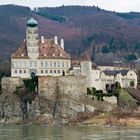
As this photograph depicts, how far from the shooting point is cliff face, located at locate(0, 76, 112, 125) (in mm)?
→ 113562

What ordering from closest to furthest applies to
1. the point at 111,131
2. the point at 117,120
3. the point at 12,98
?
the point at 111,131 < the point at 117,120 < the point at 12,98

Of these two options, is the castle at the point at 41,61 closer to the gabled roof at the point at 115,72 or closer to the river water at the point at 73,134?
the gabled roof at the point at 115,72

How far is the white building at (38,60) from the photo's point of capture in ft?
396

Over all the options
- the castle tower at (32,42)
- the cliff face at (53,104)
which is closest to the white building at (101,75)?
the cliff face at (53,104)

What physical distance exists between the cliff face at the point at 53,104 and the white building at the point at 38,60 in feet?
13.2

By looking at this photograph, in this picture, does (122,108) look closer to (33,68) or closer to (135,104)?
(135,104)

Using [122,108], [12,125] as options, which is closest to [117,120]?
[122,108]

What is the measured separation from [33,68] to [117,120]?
17.7 m

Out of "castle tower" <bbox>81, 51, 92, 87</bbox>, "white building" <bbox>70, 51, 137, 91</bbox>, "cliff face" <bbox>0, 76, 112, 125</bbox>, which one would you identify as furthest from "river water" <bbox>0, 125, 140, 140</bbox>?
"white building" <bbox>70, 51, 137, 91</bbox>

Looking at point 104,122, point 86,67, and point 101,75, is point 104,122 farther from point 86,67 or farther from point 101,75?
point 101,75

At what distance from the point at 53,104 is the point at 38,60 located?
909 cm

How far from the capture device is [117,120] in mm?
109750

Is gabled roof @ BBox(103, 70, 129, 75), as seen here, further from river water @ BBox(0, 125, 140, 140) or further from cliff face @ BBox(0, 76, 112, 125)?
river water @ BBox(0, 125, 140, 140)

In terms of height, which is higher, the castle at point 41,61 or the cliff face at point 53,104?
the castle at point 41,61
